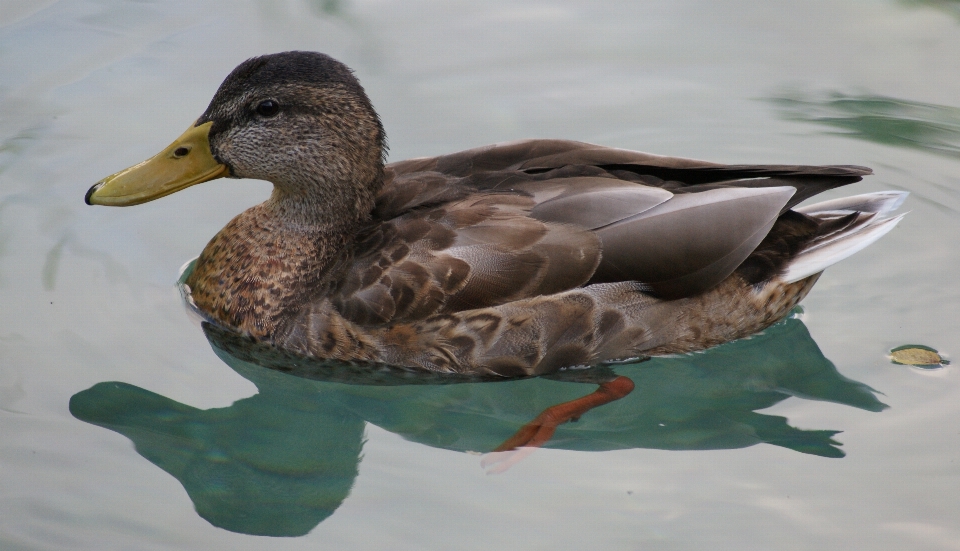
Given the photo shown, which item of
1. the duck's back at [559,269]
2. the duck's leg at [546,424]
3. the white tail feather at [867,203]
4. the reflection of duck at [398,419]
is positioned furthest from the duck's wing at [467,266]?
the white tail feather at [867,203]

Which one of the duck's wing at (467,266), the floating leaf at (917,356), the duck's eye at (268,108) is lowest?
the floating leaf at (917,356)

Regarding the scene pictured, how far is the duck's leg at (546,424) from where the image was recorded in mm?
4863

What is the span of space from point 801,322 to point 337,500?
2631 mm

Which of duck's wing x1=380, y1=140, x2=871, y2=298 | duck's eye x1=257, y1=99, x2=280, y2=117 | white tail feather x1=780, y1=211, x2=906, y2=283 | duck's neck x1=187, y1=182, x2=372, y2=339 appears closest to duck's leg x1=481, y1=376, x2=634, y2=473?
duck's wing x1=380, y1=140, x2=871, y2=298

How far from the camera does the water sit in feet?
15.0

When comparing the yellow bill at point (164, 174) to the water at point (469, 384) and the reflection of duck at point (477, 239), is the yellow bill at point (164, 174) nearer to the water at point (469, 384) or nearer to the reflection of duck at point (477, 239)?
the reflection of duck at point (477, 239)

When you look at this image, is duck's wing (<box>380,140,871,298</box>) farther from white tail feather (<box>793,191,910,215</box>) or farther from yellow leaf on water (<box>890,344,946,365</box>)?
yellow leaf on water (<box>890,344,946,365</box>)

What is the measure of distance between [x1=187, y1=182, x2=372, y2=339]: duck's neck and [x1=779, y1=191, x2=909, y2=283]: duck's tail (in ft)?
7.05

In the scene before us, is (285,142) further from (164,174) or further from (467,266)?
(467,266)

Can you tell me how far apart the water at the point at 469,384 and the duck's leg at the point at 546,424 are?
58mm

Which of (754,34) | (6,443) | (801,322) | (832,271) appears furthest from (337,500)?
(754,34)

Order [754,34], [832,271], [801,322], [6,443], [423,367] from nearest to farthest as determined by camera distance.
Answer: [6,443] < [423,367] < [801,322] < [832,271] < [754,34]

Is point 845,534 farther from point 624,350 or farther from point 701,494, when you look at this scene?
point 624,350

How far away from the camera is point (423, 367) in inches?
206
